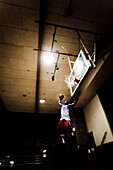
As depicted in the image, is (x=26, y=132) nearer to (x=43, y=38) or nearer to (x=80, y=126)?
(x=80, y=126)

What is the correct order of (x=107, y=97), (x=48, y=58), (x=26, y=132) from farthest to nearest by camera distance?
1. (x=26, y=132)
2. (x=107, y=97)
3. (x=48, y=58)

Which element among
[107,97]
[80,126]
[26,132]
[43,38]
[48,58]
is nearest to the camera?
[43,38]

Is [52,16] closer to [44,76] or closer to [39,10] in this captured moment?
[39,10]

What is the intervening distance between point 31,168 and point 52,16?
6.20 metres

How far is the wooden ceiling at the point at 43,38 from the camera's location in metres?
3.37

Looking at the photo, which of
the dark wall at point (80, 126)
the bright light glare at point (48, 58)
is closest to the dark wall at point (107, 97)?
the dark wall at point (80, 126)

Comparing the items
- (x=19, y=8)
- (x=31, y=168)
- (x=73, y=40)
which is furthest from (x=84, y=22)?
(x=31, y=168)

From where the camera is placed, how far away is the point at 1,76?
5.62 m

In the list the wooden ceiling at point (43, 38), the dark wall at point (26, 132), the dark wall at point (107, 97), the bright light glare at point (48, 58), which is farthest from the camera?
the dark wall at point (26, 132)

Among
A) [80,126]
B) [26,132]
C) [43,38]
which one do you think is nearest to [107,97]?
[80,126]

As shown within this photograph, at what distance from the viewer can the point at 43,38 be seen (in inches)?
165

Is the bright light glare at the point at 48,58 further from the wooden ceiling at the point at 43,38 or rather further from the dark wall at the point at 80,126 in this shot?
the dark wall at the point at 80,126

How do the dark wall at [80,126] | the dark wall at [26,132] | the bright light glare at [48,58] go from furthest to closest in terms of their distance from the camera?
the dark wall at [26,132], the dark wall at [80,126], the bright light glare at [48,58]

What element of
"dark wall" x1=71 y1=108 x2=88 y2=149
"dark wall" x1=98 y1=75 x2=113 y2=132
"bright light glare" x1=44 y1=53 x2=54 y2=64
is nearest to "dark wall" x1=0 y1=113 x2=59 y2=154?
"dark wall" x1=71 y1=108 x2=88 y2=149
